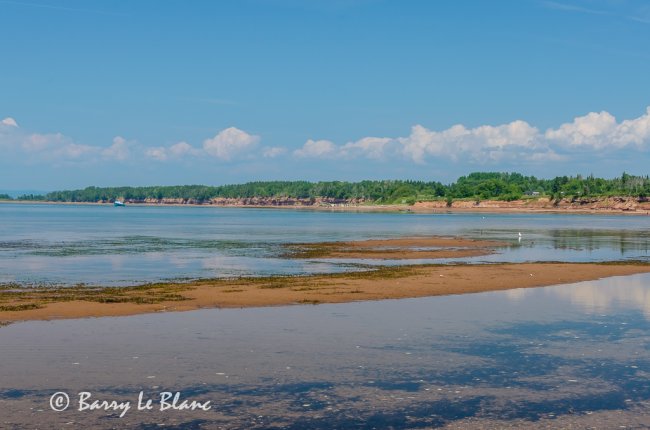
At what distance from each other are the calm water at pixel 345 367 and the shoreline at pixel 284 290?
94.1 inches

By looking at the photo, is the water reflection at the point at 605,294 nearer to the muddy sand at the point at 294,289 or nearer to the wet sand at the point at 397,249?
the muddy sand at the point at 294,289

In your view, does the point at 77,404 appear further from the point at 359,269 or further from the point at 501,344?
the point at 359,269

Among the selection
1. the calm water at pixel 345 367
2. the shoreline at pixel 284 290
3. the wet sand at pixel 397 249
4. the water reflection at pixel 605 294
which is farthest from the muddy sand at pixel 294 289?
the wet sand at pixel 397 249

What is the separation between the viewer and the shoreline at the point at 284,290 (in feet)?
97.0

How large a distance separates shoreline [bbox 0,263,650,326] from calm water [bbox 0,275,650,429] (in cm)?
239

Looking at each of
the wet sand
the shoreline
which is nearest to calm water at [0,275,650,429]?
the shoreline

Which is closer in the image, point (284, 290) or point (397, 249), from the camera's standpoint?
point (284, 290)

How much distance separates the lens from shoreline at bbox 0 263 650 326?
97.0 feet

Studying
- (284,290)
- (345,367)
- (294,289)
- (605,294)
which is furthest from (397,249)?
(345,367)

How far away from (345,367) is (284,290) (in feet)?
53.8

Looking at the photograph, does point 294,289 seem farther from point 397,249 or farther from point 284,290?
point 397,249

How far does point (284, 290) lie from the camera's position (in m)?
36.0

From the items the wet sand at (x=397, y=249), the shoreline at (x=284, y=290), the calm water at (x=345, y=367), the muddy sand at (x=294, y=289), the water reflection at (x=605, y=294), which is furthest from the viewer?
the wet sand at (x=397, y=249)

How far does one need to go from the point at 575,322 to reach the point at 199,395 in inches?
648
